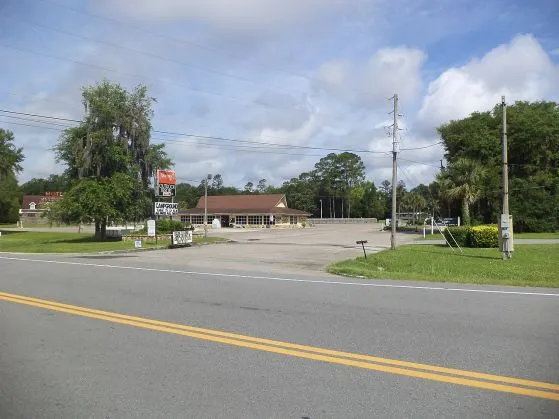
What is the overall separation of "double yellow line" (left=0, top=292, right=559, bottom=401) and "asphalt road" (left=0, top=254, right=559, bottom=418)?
0.02m

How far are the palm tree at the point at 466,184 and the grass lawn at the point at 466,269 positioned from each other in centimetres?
2789

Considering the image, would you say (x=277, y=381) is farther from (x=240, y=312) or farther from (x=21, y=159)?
(x=21, y=159)

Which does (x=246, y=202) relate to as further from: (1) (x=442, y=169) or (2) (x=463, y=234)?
(2) (x=463, y=234)

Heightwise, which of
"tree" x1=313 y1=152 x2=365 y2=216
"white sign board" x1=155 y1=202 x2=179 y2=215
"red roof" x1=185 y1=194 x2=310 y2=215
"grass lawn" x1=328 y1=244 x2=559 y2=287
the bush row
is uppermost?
"tree" x1=313 y1=152 x2=365 y2=216

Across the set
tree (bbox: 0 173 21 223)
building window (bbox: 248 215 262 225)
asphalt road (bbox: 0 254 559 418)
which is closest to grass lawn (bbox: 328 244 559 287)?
asphalt road (bbox: 0 254 559 418)

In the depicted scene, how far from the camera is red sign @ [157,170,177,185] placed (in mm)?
43219

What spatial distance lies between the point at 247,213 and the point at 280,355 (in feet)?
268

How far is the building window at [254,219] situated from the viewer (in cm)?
8814

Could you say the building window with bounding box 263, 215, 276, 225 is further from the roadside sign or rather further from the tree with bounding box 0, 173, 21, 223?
the roadside sign

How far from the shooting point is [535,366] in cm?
571

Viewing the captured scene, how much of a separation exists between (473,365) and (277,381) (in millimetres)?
2189

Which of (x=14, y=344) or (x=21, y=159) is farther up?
(x=21, y=159)

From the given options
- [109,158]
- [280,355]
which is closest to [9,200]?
[109,158]

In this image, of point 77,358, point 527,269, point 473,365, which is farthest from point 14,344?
point 527,269
